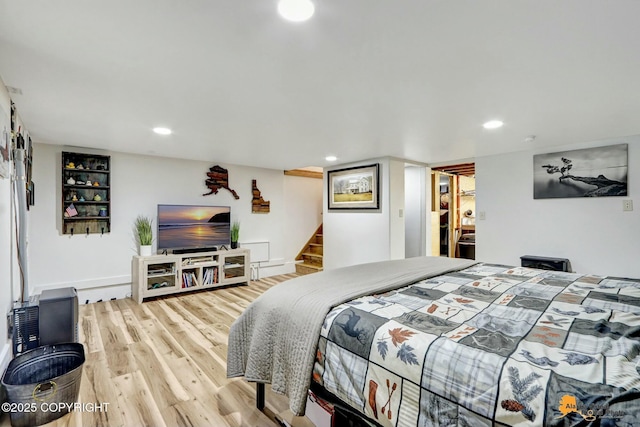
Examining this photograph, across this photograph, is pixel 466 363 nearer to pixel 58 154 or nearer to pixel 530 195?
pixel 530 195

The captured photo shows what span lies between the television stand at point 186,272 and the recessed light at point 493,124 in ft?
12.4

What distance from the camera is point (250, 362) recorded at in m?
1.63

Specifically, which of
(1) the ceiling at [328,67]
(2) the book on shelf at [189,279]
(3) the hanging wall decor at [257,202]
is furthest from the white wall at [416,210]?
(2) the book on shelf at [189,279]

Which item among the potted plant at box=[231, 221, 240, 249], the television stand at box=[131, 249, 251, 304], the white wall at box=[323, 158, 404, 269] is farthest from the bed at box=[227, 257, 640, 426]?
the potted plant at box=[231, 221, 240, 249]

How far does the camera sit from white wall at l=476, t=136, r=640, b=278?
326cm

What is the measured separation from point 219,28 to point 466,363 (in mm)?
1654

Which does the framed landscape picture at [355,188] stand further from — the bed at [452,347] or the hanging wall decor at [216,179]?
the bed at [452,347]

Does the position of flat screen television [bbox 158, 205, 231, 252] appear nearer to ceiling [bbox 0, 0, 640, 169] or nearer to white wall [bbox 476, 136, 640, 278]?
ceiling [bbox 0, 0, 640, 169]

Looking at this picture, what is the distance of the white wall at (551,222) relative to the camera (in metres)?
3.26

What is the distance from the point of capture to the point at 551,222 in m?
3.75

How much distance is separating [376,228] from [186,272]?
115 inches

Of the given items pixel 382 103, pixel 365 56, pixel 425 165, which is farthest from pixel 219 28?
pixel 425 165

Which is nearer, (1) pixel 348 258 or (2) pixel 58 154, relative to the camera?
(2) pixel 58 154

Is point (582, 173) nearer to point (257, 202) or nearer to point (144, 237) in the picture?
point (257, 202)
